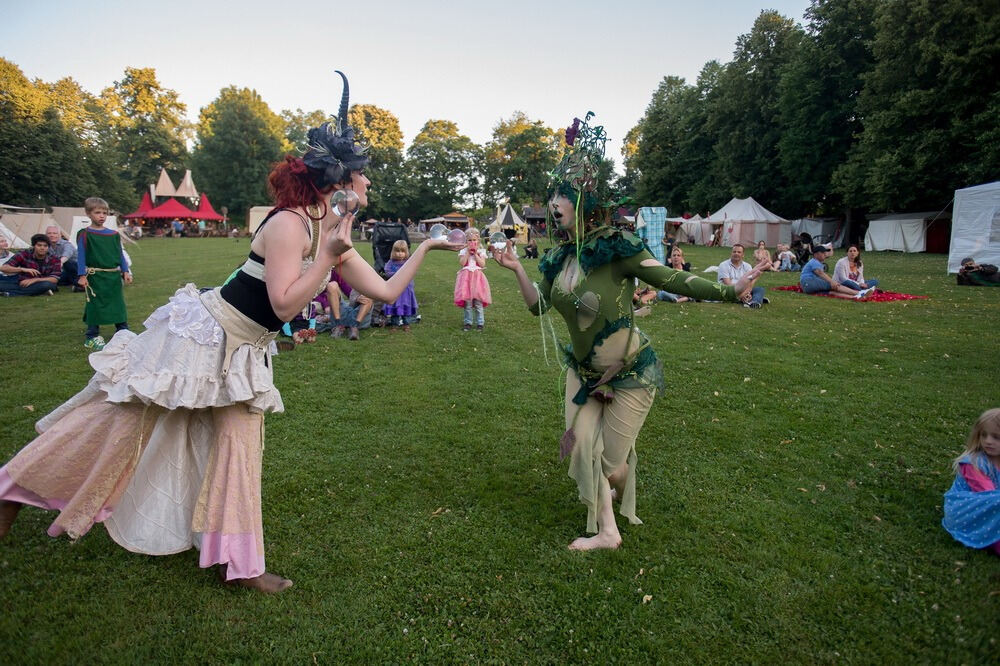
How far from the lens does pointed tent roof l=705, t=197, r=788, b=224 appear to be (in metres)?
38.7

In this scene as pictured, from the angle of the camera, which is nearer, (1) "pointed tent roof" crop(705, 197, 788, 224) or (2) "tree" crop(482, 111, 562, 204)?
(1) "pointed tent roof" crop(705, 197, 788, 224)

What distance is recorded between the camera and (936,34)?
1085 inches

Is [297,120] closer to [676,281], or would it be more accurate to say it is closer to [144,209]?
[144,209]

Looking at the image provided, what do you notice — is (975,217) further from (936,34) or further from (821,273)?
(936,34)

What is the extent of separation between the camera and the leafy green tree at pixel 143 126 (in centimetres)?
6869

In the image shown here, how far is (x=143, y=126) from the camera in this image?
229 ft

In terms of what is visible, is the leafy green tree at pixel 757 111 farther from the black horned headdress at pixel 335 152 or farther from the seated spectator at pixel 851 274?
the black horned headdress at pixel 335 152

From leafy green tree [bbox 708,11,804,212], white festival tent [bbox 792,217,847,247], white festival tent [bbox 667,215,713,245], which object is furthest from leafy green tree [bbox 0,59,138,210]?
white festival tent [bbox 792,217,847,247]

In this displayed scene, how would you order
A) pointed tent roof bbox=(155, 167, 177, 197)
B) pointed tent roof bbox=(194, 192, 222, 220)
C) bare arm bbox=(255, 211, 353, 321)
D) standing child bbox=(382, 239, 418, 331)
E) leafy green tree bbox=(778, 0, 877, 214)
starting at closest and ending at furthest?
1. bare arm bbox=(255, 211, 353, 321)
2. standing child bbox=(382, 239, 418, 331)
3. leafy green tree bbox=(778, 0, 877, 214)
4. pointed tent roof bbox=(194, 192, 222, 220)
5. pointed tent roof bbox=(155, 167, 177, 197)

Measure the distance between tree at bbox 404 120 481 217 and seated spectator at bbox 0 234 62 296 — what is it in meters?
59.7

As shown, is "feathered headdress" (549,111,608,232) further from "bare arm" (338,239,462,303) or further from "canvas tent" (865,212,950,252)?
"canvas tent" (865,212,950,252)

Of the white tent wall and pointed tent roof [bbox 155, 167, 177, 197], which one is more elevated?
pointed tent roof [bbox 155, 167, 177, 197]

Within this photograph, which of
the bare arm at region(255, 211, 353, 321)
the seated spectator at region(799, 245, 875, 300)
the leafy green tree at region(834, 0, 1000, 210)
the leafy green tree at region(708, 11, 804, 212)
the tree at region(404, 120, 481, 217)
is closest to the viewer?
the bare arm at region(255, 211, 353, 321)

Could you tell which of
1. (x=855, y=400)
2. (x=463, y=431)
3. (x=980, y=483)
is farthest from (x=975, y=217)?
(x=463, y=431)
